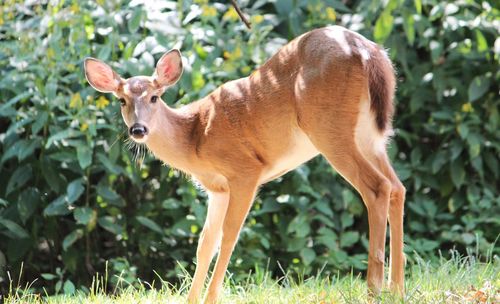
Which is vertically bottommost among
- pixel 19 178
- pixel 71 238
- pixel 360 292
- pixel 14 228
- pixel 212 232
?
pixel 71 238

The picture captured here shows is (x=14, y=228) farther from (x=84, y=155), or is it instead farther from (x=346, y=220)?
(x=346, y=220)

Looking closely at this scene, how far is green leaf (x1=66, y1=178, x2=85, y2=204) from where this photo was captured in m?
7.44

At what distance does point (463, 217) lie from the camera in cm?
833

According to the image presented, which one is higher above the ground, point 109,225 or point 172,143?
point 172,143

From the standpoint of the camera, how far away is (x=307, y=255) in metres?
7.95

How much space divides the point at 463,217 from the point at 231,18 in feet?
8.67

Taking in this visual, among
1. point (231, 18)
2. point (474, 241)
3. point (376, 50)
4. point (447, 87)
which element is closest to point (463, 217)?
point (474, 241)

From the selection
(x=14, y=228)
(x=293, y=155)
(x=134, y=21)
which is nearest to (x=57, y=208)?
(x=14, y=228)

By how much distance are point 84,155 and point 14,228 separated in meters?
0.83

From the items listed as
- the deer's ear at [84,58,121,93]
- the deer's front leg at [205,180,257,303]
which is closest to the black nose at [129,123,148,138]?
the deer's ear at [84,58,121,93]

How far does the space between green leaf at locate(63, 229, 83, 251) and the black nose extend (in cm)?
213

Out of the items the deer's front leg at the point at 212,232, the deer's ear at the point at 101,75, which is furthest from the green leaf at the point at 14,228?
the deer's front leg at the point at 212,232

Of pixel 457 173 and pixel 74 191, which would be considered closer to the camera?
pixel 74 191

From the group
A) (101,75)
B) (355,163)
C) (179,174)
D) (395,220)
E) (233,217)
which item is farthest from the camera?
(179,174)
